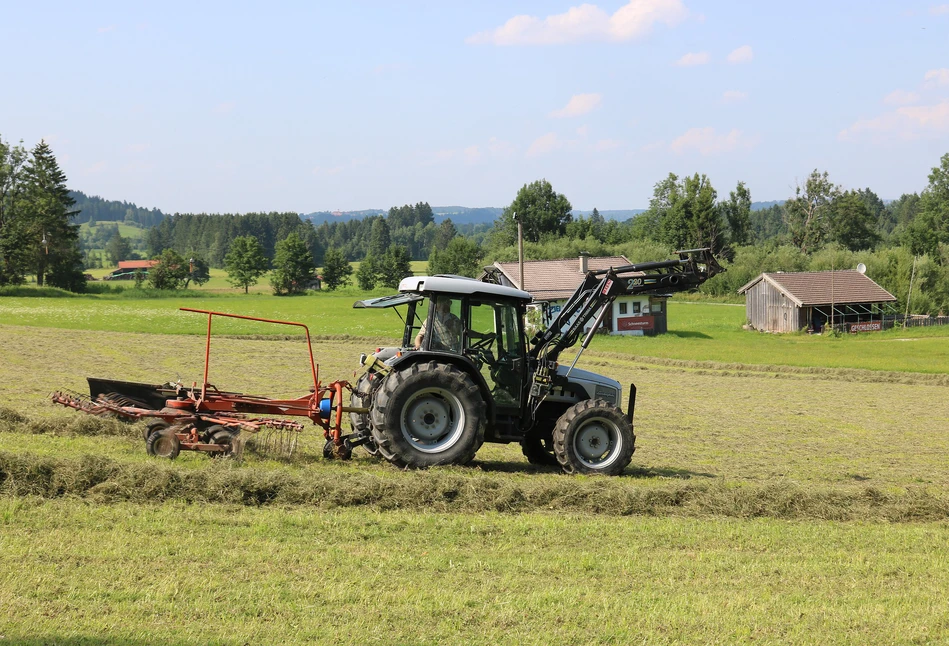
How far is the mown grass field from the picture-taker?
596 centimetres

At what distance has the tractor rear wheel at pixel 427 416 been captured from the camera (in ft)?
33.8

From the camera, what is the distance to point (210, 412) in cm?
1062

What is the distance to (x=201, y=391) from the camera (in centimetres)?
1095

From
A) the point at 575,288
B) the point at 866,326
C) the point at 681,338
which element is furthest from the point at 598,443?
the point at 866,326

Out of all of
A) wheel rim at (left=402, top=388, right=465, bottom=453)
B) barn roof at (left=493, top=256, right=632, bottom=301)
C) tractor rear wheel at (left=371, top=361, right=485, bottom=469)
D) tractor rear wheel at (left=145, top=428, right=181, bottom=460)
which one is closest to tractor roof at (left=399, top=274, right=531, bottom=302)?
tractor rear wheel at (left=371, top=361, right=485, bottom=469)

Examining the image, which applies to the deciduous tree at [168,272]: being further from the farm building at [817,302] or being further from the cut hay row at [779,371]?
the cut hay row at [779,371]

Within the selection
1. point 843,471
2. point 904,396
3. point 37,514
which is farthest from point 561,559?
point 904,396

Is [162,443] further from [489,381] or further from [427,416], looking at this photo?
[489,381]

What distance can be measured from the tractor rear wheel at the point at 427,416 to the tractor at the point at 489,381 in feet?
0.04

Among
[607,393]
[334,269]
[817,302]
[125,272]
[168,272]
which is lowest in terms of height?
[607,393]

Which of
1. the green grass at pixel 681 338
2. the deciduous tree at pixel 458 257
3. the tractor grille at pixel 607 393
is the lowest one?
the green grass at pixel 681 338

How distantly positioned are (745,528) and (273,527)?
4.67 metres

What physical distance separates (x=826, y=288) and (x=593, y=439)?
169ft

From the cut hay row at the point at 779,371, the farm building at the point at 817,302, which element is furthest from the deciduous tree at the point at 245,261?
the cut hay row at the point at 779,371
